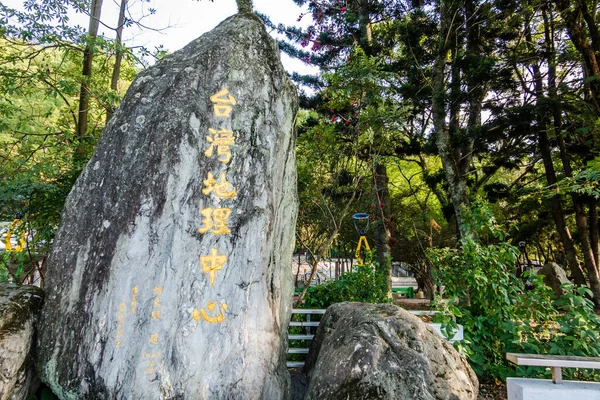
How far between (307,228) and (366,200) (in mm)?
1762

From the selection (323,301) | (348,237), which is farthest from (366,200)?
(323,301)

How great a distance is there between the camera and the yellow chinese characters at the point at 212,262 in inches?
120

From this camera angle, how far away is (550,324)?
13.3 ft

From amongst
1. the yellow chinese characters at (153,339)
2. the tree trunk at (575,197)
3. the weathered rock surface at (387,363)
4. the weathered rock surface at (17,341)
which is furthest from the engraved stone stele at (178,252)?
the tree trunk at (575,197)

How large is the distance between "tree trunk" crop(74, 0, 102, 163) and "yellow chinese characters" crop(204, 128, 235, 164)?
3.27m

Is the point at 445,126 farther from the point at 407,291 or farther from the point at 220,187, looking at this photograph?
the point at 407,291

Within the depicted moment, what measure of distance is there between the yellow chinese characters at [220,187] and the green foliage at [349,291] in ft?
8.84

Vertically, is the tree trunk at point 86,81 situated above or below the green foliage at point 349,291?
above

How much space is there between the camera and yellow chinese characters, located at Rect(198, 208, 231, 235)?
313 cm

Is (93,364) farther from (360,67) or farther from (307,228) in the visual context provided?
(307,228)

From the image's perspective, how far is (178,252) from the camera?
302cm

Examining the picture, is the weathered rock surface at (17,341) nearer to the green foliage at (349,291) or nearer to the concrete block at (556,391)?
the green foliage at (349,291)

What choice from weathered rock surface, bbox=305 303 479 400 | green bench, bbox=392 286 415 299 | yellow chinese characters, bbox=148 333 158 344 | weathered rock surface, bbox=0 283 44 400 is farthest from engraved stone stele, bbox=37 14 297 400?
green bench, bbox=392 286 415 299

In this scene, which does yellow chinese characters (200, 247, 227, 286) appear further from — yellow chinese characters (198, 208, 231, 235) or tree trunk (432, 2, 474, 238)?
tree trunk (432, 2, 474, 238)
